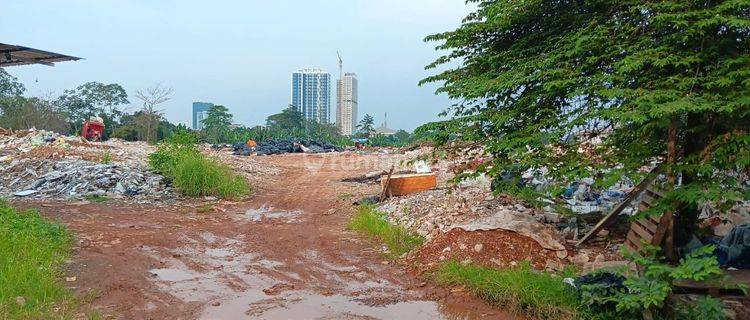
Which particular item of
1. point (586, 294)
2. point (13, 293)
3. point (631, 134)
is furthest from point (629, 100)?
point (13, 293)

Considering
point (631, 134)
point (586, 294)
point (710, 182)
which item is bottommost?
point (586, 294)

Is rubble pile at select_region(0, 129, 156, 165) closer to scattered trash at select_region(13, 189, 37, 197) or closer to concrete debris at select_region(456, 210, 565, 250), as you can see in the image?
scattered trash at select_region(13, 189, 37, 197)

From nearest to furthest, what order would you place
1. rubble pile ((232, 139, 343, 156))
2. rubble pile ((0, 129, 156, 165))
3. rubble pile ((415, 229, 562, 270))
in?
rubble pile ((415, 229, 562, 270)), rubble pile ((0, 129, 156, 165)), rubble pile ((232, 139, 343, 156))

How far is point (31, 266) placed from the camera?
508 centimetres

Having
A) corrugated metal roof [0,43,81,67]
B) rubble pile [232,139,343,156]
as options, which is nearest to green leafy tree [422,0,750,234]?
corrugated metal roof [0,43,81,67]

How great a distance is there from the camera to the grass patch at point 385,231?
21.9ft

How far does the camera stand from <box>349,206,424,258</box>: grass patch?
6676mm

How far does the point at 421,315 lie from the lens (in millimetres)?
4562

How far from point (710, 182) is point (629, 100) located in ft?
2.54

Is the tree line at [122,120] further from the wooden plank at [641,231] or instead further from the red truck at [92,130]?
the wooden plank at [641,231]

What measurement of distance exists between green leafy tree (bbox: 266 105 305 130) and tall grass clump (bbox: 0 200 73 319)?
4353cm

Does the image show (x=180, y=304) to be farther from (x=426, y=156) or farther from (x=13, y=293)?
(x=426, y=156)

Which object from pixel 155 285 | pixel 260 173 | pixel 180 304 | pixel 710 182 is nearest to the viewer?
pixel 710 182

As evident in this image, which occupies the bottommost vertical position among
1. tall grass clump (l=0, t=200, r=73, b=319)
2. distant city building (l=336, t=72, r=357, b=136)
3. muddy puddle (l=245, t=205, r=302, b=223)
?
muddy puddle (l=245, t=205, r=302, b=223)
